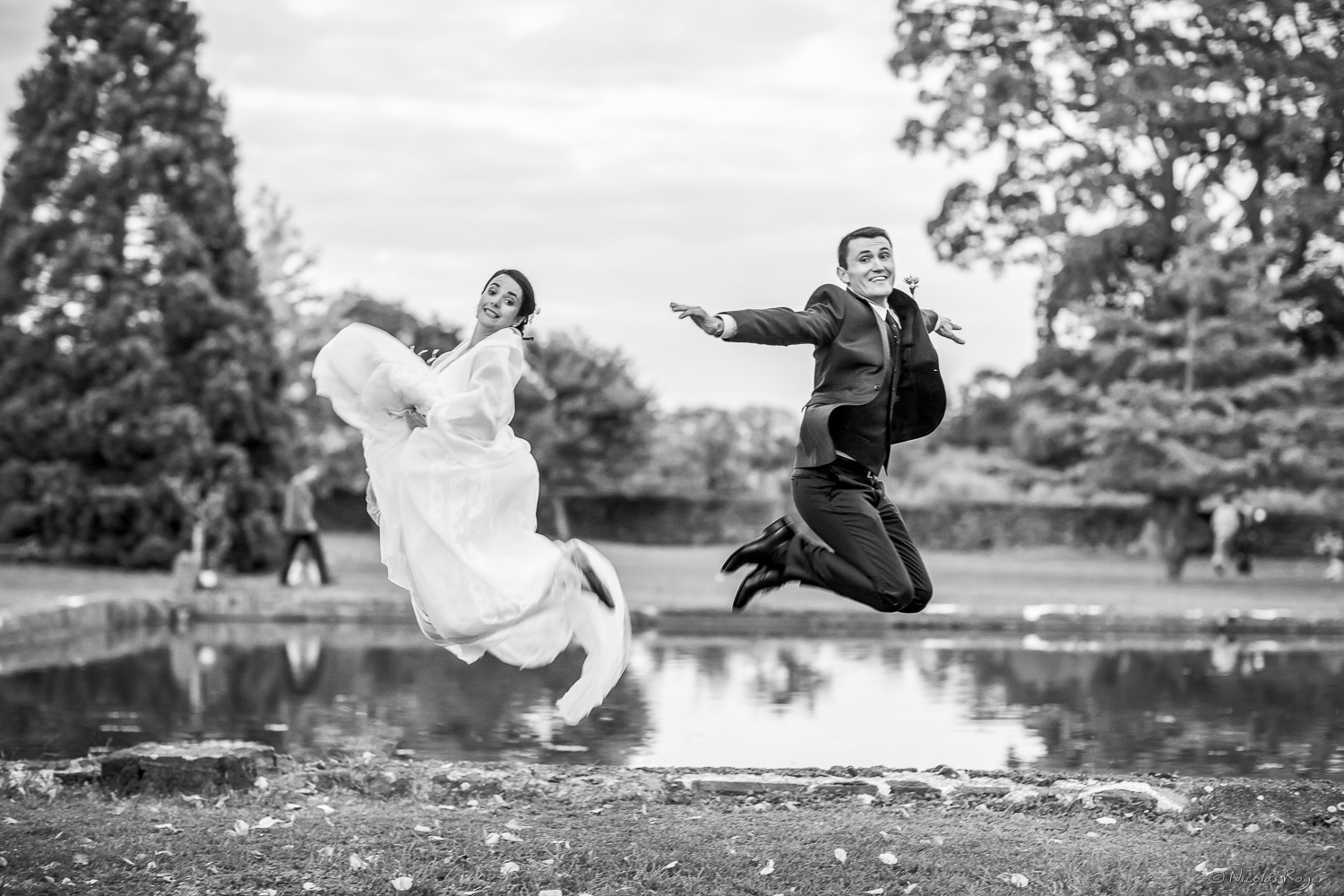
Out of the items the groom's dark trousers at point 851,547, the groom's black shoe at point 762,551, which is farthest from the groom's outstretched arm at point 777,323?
the groom's black shoe at point 762,551

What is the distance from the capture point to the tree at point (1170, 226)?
25484mm

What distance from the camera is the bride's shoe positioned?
6949mm

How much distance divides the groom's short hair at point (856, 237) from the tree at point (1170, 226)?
61.8 ft

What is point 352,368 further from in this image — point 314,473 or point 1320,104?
point 1320,104

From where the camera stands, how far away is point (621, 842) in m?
6.31

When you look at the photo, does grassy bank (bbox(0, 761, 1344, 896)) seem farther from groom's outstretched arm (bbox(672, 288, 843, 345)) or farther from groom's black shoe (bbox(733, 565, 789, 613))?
groom's outstretched arm (bbox(672, 288, 843, 345))

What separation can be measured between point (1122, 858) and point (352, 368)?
362cm

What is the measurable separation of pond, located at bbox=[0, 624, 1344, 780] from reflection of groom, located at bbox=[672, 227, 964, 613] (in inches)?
103

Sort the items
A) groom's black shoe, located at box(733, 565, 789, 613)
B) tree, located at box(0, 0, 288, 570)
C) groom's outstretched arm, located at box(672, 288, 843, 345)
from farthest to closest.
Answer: tree, located at box(0, 0, 288, 570), groom's black shoe, located at box(733, 565, 789, 613), groom's outstretched arm, located at box(672, 288, 843, 345)

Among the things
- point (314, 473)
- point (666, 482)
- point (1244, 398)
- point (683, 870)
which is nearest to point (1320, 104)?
point (1244, 398)

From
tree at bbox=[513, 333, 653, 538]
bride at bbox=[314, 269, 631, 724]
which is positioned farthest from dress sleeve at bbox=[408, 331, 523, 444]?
tree at bbox=[513, 333, 653, 538]

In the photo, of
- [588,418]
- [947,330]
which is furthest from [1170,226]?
[947,330]

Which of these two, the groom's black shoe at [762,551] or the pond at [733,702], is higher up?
the groom's black shoe at [762,551]

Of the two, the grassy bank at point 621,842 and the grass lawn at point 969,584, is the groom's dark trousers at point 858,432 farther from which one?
the grass lawn at point 969,584
